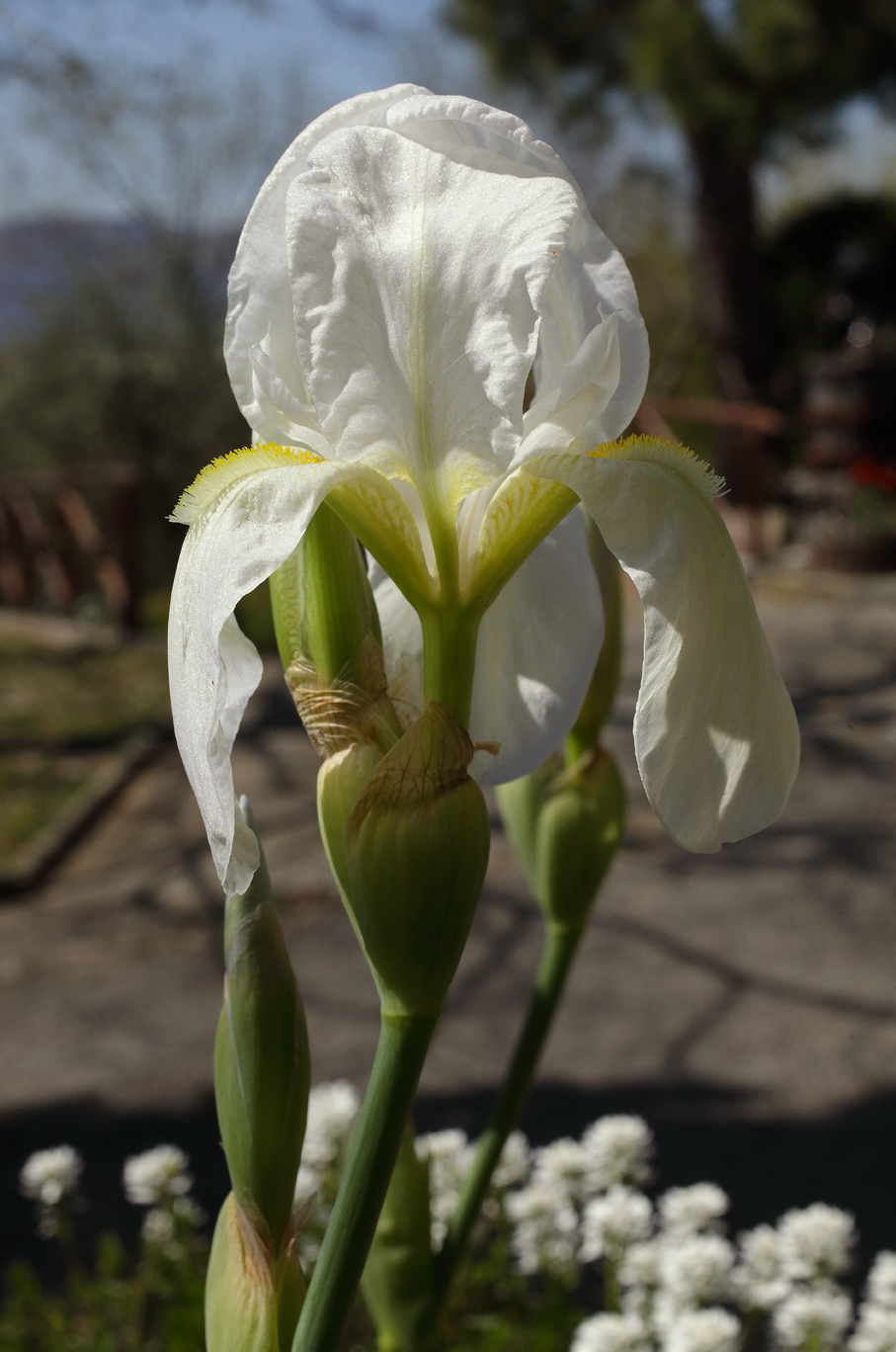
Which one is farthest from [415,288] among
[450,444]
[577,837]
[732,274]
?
[732,274]

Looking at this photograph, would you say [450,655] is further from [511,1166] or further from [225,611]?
[511,1166]

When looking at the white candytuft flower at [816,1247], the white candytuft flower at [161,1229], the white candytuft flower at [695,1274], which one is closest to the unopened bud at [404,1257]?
the white candytuft flower at [695,1274]

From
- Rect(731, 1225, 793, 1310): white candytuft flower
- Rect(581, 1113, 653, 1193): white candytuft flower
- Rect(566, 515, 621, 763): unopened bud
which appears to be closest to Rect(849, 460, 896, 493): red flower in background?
Rect(581, 1113, 653, 1193): white candytuft flower

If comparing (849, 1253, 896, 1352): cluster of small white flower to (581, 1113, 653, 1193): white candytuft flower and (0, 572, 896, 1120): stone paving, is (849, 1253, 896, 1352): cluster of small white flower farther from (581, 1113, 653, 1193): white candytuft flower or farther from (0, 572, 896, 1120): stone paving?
(0, 572, 896, 1120): stone paving

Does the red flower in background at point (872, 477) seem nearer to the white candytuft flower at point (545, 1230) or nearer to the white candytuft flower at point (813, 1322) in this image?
the white candytuft flower at point (545, 1230)

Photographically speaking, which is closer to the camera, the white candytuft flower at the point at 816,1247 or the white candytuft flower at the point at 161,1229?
the white candytuft flower at the point at 816,1247
